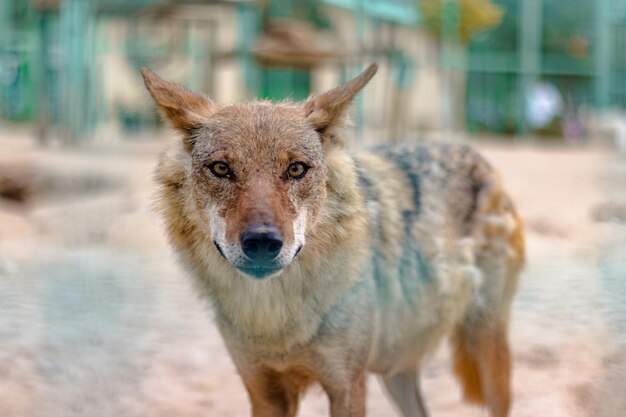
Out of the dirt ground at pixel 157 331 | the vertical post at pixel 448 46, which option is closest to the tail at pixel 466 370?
the dirt ground at pixel 157 331

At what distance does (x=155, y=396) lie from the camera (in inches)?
192

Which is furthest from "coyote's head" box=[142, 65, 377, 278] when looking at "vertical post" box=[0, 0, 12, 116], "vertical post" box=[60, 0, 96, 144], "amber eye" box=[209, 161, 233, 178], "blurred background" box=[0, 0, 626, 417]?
"vertical post" box=[0, 0, 12, 116]

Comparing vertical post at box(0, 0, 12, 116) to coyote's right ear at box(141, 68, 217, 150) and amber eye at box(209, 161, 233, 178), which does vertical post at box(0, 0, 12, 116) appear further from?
amber eye at box(209, 161, 233, 178)

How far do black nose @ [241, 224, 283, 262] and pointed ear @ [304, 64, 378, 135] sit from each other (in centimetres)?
66

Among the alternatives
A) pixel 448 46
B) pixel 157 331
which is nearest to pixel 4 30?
pixel 448 46

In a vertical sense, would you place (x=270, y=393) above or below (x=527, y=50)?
below

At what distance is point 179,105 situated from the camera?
346cm

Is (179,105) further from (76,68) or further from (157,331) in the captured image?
(76,68)

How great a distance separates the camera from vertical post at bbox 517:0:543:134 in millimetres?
21656

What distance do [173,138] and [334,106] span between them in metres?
0.68

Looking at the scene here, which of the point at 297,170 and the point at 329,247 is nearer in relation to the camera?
the point at 297,170

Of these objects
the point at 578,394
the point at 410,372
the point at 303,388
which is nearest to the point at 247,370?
the point at 303,388

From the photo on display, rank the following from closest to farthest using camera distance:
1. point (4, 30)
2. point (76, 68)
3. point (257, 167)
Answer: point (257, 167) → point (76, 68) → point (4, 30)

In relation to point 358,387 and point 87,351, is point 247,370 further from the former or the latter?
point 87,351
